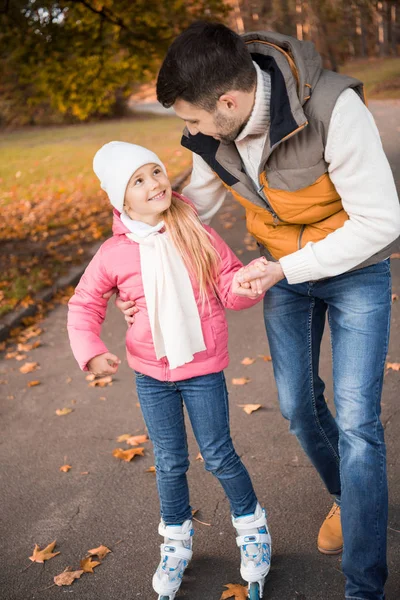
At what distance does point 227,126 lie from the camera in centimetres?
270

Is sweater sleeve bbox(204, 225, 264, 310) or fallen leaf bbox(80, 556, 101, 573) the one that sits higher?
sweater sleeve bbox(204, 225, 264, 310)

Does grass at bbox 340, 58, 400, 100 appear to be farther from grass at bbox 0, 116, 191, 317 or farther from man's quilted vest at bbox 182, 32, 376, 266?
man's quilted vest at bbox 182, 32, 376, 266

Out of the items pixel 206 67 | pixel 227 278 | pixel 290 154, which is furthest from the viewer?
pixel 227 278

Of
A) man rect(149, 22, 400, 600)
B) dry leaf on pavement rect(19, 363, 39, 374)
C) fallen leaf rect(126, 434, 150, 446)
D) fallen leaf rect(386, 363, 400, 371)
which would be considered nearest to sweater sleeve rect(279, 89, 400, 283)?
man rect(149, 22, 400, 600)

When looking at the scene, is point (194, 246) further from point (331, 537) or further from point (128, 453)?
point (128, 453)

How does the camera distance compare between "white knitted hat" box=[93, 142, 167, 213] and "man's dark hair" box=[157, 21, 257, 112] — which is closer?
"man's dark hair" box=[157, 21, 257, 112]

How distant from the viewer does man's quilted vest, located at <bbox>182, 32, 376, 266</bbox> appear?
2.58 m

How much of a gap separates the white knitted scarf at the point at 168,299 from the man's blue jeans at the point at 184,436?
0.57 ft

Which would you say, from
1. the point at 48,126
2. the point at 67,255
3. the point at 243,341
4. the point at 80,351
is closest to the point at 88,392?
the point at 243,341

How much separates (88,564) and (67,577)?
12 cm

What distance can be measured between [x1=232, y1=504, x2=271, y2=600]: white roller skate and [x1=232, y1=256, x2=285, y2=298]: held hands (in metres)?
1.02

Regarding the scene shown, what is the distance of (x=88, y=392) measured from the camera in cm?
563

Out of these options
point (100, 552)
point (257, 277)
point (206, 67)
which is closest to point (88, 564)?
point (100, 552)

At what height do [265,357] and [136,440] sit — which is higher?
[136,440]
